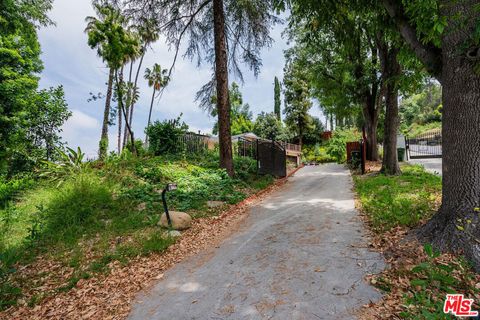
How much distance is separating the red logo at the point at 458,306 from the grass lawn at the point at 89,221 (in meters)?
3.57

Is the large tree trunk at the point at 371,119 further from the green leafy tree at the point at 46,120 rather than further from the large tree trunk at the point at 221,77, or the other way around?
the green leafy tree at the point at 46,120

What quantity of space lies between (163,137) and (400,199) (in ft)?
28.9

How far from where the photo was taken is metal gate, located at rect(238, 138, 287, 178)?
10.1m

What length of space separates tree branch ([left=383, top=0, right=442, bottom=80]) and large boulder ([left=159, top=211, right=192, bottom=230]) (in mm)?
4743

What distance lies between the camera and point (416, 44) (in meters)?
3.58

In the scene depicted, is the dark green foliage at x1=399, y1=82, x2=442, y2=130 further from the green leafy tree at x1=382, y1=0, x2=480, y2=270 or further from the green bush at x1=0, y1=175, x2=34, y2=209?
the green bush at x1=0, y1=175, x2=34, y2=209

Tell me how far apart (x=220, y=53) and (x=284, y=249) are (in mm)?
6723

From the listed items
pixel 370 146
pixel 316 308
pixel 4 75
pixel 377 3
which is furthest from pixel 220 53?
pixel 370 146

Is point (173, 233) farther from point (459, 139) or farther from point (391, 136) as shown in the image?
point (391, 136)

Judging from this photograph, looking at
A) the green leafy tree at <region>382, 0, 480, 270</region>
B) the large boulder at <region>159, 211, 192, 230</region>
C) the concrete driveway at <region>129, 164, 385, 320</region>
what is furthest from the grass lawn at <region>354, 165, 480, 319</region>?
the large boulder at <region>159, 211, 192, 230</region>

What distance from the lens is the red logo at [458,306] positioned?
1879 mm

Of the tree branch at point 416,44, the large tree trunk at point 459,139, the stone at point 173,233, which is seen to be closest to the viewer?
the large tree trunk at point 459,139

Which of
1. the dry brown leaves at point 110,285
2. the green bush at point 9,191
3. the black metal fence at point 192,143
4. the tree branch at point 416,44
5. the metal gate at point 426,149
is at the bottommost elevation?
the dry brown leaves at point 110,285

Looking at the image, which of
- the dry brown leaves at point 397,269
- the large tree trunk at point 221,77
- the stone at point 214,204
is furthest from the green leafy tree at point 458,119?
the large tree trunk at point 221,77
